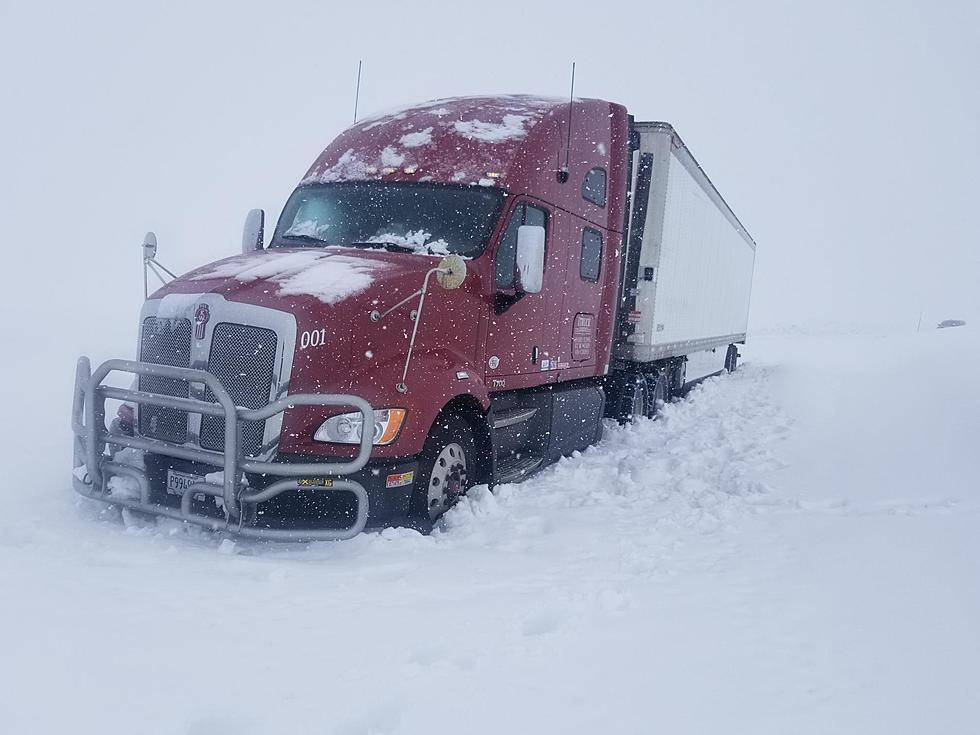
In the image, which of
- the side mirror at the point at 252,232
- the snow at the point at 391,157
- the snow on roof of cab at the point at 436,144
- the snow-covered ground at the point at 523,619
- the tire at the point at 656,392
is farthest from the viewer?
the tire at the point at 656,392

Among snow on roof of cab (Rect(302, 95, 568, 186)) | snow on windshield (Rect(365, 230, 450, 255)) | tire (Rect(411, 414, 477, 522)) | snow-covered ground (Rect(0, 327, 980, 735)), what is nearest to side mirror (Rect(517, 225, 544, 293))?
snow on windshield (Rect(365, 230, 450, 255))

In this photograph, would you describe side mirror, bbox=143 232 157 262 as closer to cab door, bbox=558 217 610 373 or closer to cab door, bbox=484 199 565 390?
cab door, bbox=484 199 565 390

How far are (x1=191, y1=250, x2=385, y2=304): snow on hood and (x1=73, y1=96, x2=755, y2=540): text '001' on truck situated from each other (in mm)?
25

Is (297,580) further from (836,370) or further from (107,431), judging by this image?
(836,370)

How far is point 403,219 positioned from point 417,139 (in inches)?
38.9

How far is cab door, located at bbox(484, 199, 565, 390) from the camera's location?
6.16 m

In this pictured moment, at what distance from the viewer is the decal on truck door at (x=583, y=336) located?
7883 mm

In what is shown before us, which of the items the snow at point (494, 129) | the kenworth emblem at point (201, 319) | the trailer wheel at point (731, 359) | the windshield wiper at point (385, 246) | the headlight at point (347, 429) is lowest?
the trailer wheel at point (731, 359)

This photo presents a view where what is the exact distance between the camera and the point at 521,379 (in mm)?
6734

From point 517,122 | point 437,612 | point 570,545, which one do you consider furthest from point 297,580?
point 517,122

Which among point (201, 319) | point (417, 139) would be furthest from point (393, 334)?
point (417, 139)

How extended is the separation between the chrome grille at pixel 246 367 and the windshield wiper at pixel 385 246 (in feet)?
5.15

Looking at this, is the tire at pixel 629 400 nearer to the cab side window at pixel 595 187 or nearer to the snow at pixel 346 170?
the cab side window at pixel 595 187

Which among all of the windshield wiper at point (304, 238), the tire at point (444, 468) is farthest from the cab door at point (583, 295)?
the windshield wiper at point (304, 238)
